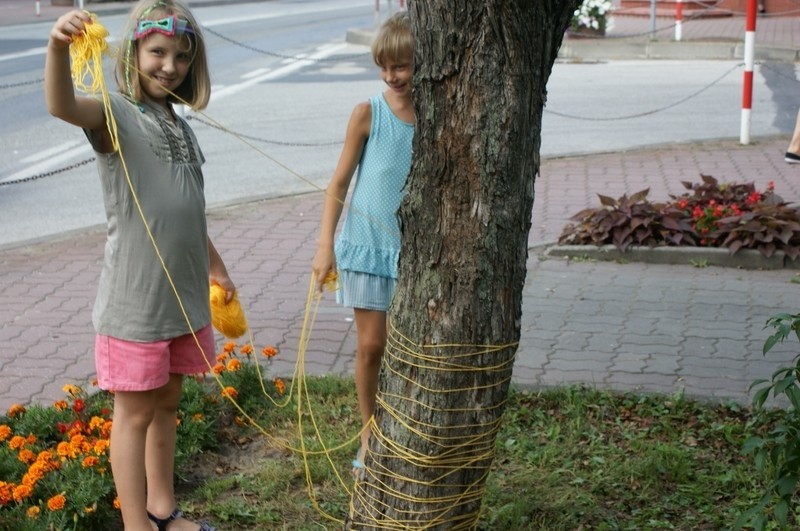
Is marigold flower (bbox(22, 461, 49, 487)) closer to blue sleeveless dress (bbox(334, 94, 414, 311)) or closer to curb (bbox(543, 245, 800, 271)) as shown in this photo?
blue sleeveless dress (bbox(334, 94, 414, 311))

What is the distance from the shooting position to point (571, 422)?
4.57m

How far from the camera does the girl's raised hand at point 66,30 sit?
3023 millimetres

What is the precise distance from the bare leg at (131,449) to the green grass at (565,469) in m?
0.44

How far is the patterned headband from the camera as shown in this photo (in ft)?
11.1

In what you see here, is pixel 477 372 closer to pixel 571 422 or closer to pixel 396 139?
pixel 396 139

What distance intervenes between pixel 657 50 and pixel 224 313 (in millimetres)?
16129

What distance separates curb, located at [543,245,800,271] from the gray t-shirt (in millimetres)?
4087

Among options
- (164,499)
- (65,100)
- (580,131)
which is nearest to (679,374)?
(164,499)

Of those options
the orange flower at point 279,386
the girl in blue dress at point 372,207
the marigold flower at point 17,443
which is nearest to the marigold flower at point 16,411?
the marigold flower at point 17,443

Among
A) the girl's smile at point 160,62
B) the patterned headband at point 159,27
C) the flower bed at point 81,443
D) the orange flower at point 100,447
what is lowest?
the flower bed at point 81,443

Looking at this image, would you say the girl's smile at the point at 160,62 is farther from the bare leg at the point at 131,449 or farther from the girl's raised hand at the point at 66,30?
the bare leg at the point at 131,449

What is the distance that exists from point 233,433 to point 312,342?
1202 millimetres

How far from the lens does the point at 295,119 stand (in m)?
13.2

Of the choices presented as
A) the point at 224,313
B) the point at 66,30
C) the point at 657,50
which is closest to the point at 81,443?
the point at 224,313
